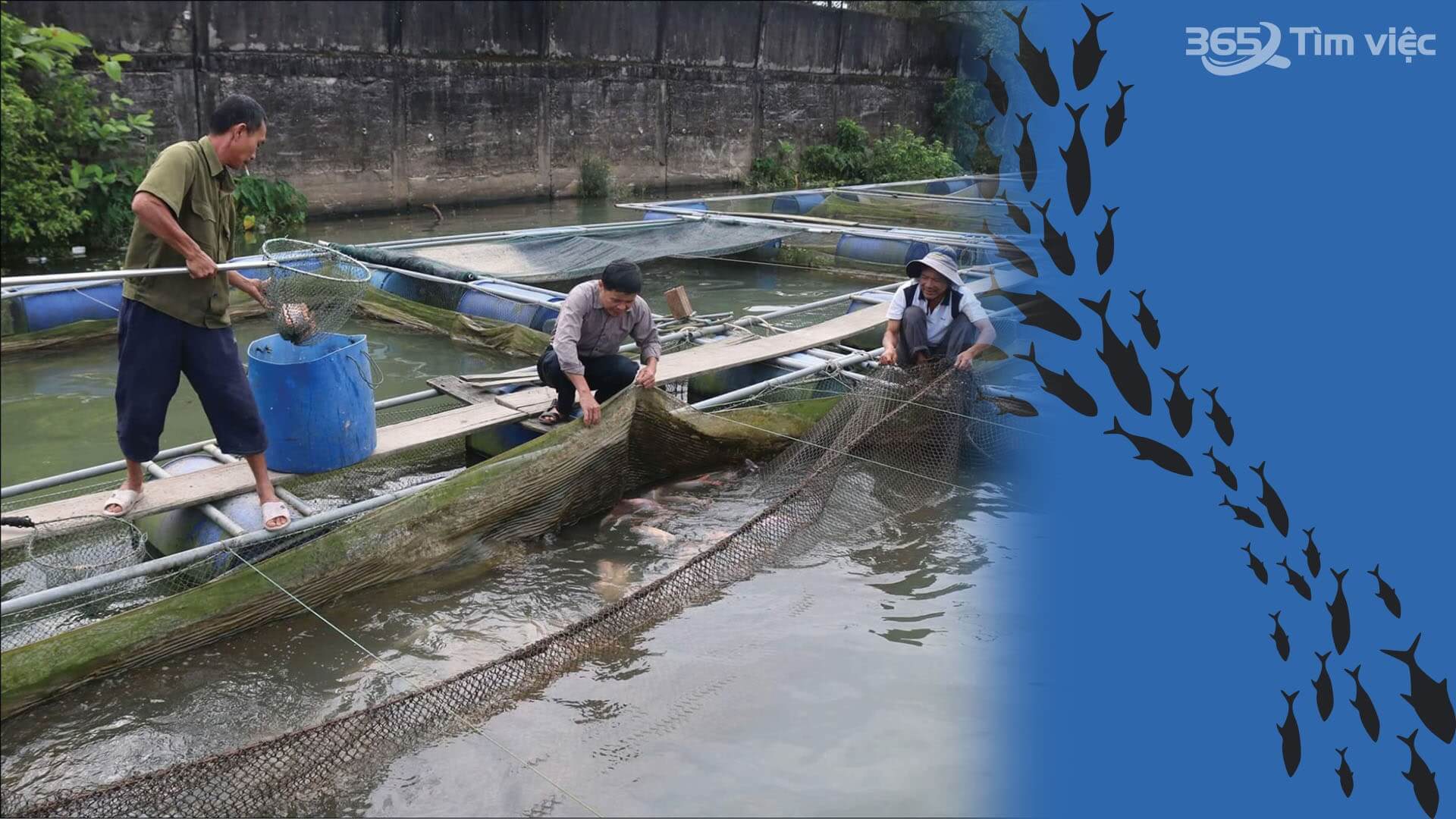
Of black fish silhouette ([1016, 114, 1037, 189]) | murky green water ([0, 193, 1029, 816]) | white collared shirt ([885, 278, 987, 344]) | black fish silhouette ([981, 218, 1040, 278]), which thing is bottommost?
murky green water ([0, 193, 1029, 816])

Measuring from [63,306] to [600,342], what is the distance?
5.11 meters

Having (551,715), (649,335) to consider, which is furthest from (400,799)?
(649,335)

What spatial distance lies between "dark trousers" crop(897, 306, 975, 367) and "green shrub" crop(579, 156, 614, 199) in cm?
1404

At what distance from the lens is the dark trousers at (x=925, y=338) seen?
670cm

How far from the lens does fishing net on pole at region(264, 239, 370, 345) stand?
16.5 ft

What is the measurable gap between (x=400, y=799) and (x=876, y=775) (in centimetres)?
156

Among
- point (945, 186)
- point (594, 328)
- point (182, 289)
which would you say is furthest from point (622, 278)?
point (945, 186)

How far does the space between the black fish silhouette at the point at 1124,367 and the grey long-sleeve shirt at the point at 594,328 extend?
3574 mm

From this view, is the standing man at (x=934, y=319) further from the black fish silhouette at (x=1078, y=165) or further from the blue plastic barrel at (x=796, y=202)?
the blue plastic barrel at (x=796, y=202)

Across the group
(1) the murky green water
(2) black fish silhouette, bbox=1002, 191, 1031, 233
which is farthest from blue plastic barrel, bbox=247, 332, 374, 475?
(2) black fish silhouette, bbox=1002, 191, 1031, 233

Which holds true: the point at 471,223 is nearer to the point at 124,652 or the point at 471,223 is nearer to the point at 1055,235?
the point at 124,652

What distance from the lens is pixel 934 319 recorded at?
6805 millimetres

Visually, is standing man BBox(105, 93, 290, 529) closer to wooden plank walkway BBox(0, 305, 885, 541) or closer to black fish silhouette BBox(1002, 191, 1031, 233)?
wooden plank walkway BBox(0, 305, 885, 541)

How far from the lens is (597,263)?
36.2 ft
